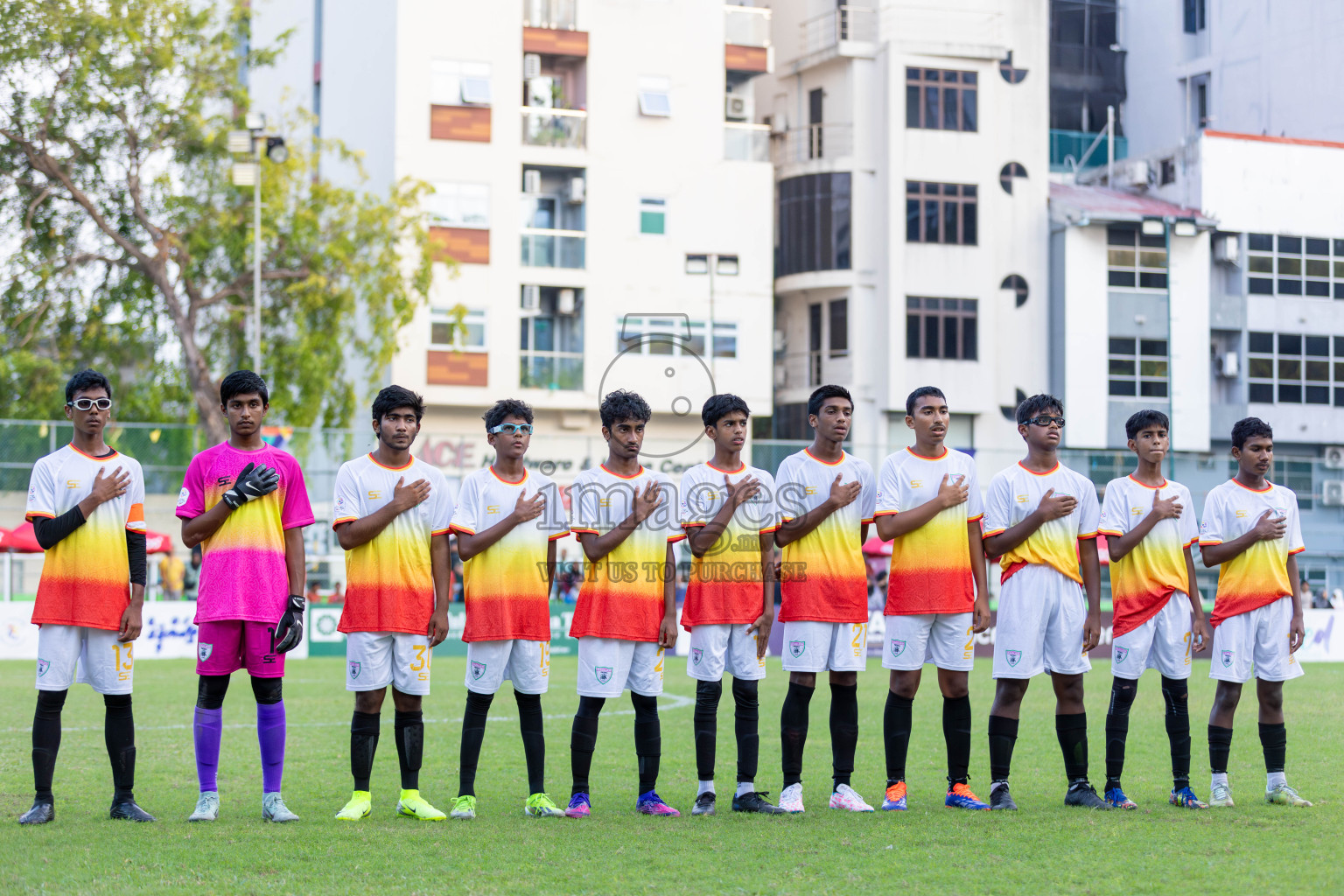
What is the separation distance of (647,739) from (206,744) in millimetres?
2478

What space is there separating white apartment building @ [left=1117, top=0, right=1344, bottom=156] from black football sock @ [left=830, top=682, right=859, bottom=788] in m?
39.8

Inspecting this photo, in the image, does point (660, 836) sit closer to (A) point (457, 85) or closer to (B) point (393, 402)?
(B) point (393, 402)

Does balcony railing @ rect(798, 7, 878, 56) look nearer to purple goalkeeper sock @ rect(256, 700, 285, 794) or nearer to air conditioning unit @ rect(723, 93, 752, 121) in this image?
air conditioning unit @ rect(723, 93, 752, 121)

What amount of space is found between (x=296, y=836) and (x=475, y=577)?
5.86 ft

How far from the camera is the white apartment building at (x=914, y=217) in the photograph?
41.5 m

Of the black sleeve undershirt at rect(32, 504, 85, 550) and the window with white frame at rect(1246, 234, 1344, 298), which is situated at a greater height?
the window with white frame at rect(1246, 234, 1344, 298)

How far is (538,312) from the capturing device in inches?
1538

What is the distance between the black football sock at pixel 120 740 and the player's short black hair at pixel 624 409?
3.19 metres

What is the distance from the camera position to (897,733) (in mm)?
8922

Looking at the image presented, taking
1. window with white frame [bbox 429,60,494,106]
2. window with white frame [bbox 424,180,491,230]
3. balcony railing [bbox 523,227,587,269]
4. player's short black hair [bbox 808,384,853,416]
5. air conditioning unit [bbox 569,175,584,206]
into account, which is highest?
window with white frame [bbox 429,60,494,106]

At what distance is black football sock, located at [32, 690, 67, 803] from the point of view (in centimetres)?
835

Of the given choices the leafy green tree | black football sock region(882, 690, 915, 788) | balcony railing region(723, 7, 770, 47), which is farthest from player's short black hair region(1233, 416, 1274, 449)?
balcony railing region(723, 7, 770, 47)

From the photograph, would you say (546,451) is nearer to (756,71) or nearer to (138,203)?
(138,203)

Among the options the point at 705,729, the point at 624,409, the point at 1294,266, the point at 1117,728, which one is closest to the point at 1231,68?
the point at 1294,266
